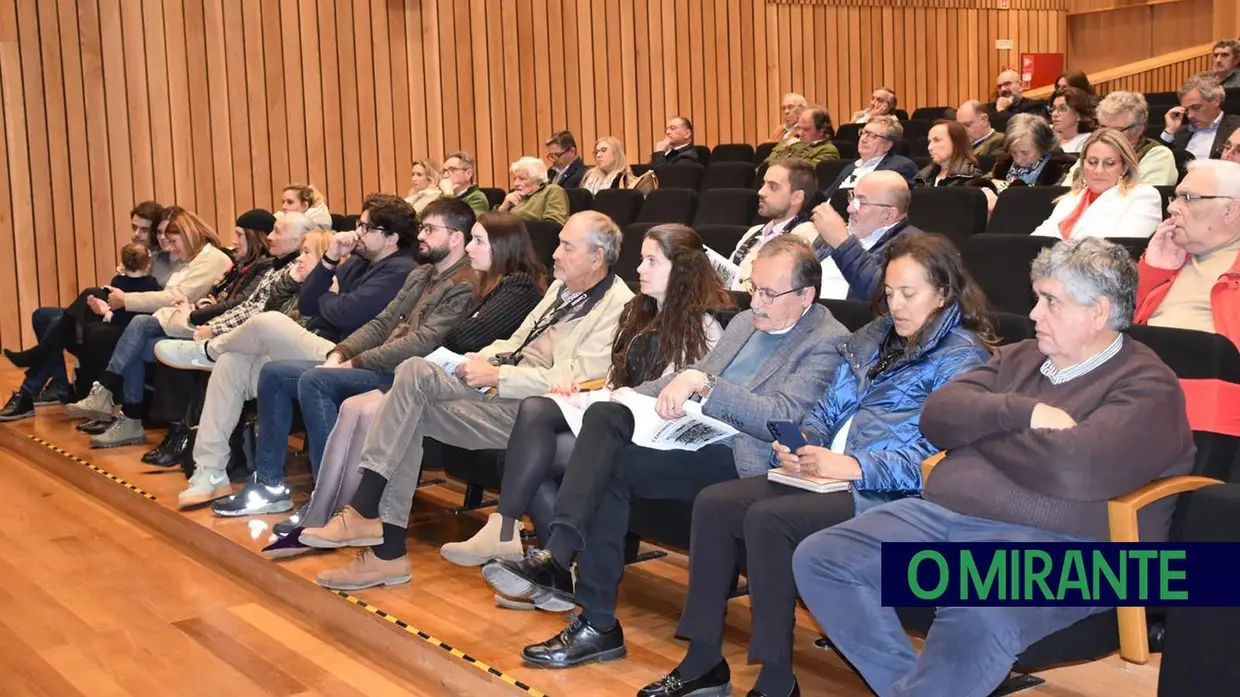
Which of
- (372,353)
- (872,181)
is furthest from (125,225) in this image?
(872,181)

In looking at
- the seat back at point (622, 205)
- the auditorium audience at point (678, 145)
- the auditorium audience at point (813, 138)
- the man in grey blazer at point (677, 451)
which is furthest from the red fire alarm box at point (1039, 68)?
the man in grey blazer at point (677, 451)

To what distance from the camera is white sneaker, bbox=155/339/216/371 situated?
466 centimetres

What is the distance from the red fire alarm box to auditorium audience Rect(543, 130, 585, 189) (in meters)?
5.97

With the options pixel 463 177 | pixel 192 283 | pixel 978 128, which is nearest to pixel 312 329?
pixel 192 283

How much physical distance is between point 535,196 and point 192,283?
176 cm

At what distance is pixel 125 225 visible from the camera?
768cm

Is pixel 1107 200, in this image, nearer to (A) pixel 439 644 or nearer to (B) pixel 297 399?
(A) pixel 439 644

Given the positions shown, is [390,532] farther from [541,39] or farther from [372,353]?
[541,39]

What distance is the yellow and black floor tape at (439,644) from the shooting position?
2.62 meters

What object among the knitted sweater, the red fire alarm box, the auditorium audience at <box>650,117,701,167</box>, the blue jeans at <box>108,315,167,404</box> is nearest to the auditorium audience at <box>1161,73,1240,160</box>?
the auditorium audience at <box>650,117,701,167</box>

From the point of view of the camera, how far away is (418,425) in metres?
3.43

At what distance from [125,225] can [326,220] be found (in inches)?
97.7

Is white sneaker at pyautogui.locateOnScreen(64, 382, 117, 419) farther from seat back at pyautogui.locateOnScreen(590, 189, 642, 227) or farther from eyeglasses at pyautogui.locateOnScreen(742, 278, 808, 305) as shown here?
eyeglasses at pyautogui.locateOnScreen(742, 278, 808, 305)

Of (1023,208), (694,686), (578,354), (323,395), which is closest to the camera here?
(694,686)
